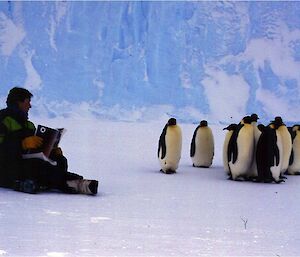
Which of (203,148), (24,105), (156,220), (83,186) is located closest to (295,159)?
(203,148)

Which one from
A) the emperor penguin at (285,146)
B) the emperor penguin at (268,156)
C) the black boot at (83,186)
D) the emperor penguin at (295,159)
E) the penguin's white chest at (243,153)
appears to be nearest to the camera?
the black boot at (83,186)

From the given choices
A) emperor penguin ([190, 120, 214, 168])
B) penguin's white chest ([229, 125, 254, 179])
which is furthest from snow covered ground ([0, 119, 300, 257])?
emperor penguin ([190, 120, 214, 168])

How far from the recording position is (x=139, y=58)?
24312mm

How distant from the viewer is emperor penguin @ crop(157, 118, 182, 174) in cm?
665

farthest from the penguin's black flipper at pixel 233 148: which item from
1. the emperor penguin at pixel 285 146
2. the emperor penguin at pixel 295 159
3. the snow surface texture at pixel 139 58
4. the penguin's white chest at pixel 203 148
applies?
the snow surface texture at pixel 139 58

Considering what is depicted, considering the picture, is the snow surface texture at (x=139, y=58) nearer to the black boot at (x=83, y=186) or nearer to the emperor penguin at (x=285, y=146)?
the emperor penguin at (x=285, y=146)

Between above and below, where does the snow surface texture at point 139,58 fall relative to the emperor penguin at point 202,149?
above

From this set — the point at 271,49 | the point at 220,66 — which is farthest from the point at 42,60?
the point at 271,49

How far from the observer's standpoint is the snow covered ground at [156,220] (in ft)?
8.74

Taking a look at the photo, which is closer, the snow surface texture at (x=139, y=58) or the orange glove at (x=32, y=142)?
the orange glove at (x=32, y=142)

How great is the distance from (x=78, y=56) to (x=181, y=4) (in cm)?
522

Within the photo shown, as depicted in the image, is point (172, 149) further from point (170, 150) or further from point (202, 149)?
point (202, 149)

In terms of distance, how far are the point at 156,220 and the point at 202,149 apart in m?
4.32

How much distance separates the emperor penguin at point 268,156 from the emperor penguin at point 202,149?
68.8 inches
